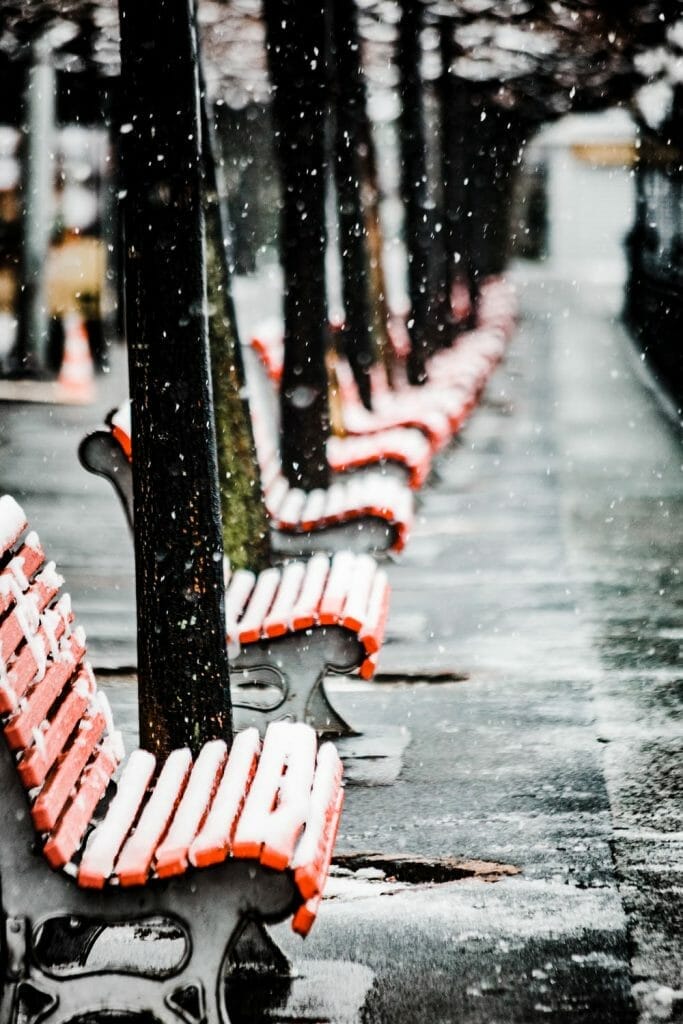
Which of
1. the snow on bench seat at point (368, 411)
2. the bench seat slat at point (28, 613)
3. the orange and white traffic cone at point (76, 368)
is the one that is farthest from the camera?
the orange and white traffic cone at point (76, 368)

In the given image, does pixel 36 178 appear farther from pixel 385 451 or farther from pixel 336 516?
pixel 336 516

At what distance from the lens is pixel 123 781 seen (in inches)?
127

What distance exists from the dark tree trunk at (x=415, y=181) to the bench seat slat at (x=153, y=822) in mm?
9637

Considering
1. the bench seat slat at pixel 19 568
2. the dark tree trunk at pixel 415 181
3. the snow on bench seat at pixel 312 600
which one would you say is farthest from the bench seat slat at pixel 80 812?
the dark tree trunk at pixel 415 181

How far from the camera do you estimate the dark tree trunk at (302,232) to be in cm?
726

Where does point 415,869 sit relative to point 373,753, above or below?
above

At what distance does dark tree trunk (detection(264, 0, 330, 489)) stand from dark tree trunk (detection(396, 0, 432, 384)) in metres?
5.25

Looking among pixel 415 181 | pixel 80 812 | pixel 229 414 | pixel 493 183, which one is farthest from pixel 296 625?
pixel 493 183

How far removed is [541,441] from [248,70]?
7.91 m

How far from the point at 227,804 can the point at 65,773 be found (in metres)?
0.37

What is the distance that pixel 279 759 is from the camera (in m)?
3.26

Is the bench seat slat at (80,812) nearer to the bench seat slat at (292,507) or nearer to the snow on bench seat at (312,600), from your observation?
the snow on bench seat at (312,600)

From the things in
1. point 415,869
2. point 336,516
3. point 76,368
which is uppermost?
point 336,516

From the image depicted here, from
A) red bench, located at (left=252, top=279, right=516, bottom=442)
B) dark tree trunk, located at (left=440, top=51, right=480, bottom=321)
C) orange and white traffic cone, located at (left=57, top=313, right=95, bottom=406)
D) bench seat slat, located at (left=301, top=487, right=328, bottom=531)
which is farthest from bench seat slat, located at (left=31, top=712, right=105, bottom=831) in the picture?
dark tree trunk, located at (left=440, top=51, right=480, bottom=321)
